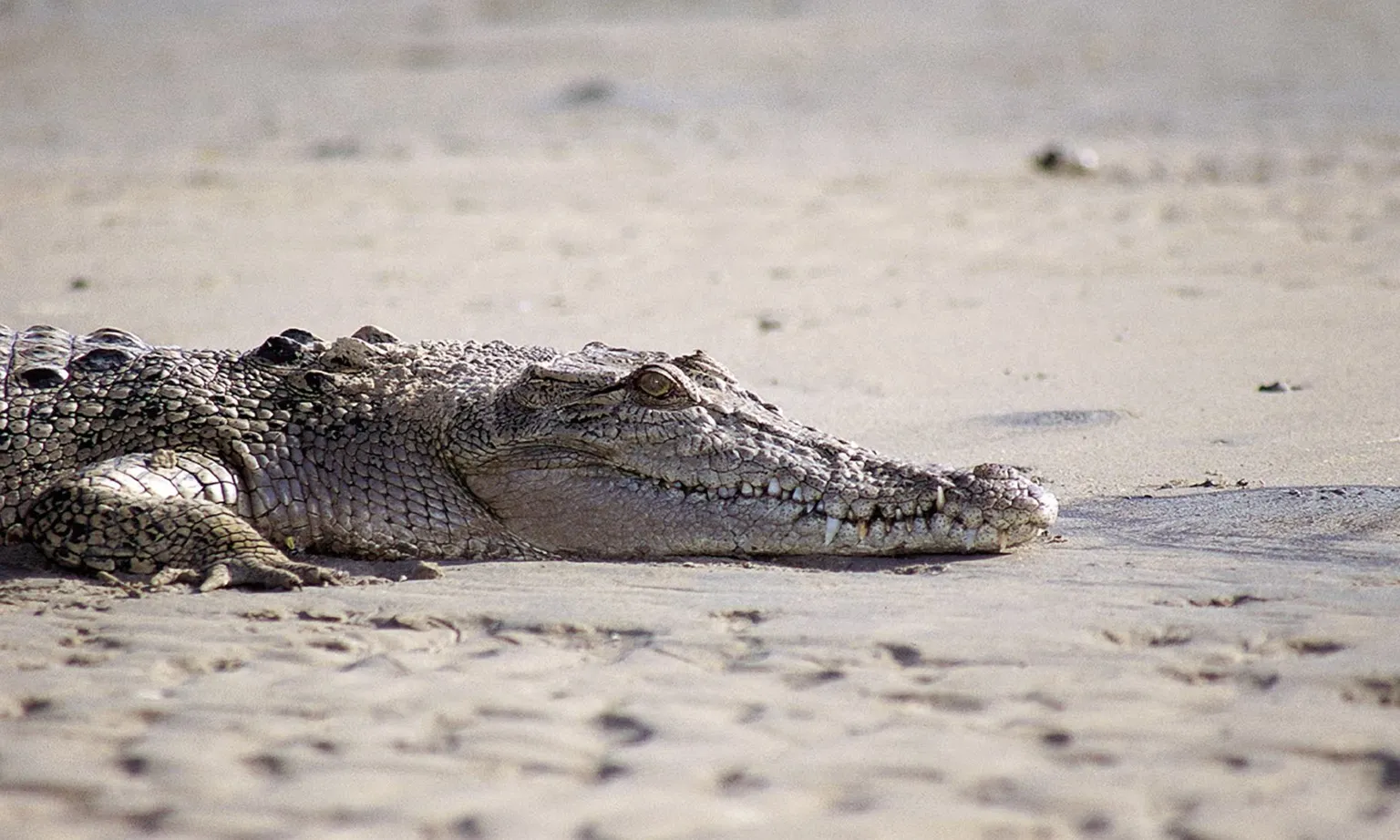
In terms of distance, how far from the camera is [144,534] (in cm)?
459

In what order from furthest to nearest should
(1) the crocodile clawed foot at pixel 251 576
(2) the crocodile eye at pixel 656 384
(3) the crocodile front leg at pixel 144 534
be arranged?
(2) the crocodile eye at pixel 656 384, (3) the crocodile front leg at pixel 144 534, (1) the crocodile clawed foot at pixel 251 576

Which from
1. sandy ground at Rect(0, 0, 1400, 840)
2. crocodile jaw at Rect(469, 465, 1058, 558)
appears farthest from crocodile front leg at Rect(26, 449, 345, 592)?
crocodile jaw at Rect(469, 465, 1058, 558)

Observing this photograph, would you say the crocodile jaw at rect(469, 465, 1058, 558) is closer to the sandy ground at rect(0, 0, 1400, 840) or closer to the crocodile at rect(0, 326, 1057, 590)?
the crocodile at rect(0, 326, 1057, 590)

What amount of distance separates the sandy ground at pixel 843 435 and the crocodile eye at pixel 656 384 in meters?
0.55

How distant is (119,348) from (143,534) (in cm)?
99

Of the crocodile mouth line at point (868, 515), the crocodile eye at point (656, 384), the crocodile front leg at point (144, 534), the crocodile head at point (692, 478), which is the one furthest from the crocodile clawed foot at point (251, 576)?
the crocodile mouth line at point (868, 515)

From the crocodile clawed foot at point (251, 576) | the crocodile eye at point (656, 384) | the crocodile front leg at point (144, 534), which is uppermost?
the crocodile eye at point (656, 384)

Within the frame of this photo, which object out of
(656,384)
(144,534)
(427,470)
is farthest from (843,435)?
(144,534)

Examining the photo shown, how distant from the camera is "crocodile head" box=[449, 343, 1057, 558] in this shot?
458cm

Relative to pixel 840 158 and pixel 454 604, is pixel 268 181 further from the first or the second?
pixel 454 604

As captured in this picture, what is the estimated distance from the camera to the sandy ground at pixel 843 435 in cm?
314

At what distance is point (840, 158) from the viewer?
16375mm

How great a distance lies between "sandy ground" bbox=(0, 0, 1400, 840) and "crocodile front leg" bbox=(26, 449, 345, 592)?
0.15 meters

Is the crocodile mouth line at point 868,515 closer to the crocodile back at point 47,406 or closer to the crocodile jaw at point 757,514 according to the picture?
the crocodile jaw at point 757,514
